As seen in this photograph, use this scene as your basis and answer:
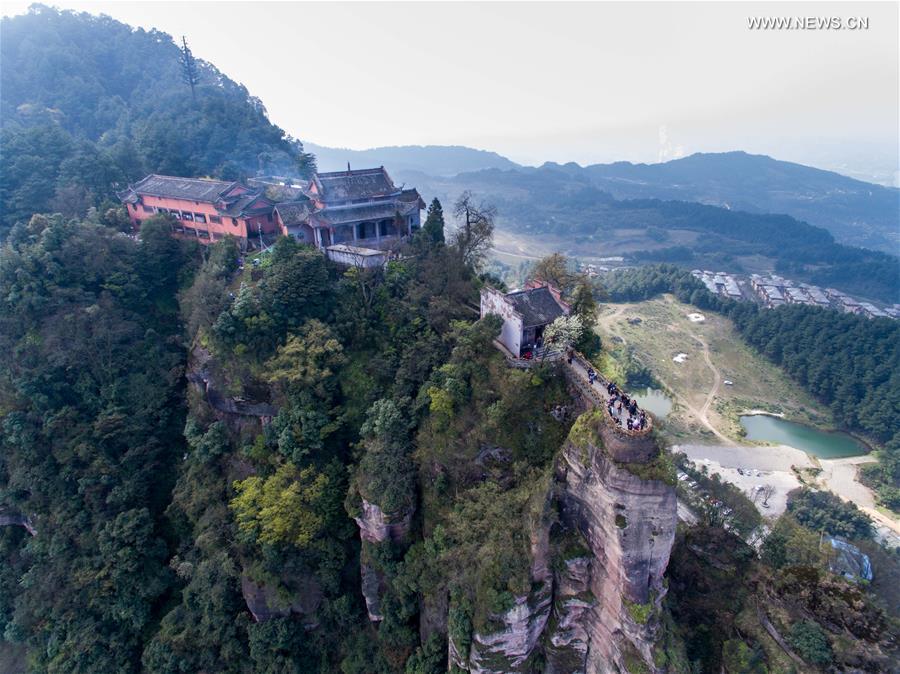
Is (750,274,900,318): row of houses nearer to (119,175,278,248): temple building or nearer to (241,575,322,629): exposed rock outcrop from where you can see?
(119,175,278,248): temple building

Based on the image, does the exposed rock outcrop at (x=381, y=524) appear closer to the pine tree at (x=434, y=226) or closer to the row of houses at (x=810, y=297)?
the pine tree at (x=434, y=226)

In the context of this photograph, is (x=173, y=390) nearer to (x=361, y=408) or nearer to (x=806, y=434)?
(x=361, y=408)

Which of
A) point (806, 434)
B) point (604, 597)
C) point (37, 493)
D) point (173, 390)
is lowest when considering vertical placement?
point (806, 434)

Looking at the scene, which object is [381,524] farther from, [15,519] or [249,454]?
[15,519]

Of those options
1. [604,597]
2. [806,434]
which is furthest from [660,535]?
[806,434]

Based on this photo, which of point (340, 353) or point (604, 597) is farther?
point (340, 353)

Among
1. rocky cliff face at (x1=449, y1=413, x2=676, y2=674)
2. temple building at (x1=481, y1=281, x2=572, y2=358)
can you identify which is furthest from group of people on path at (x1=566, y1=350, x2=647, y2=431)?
temple building at (x1=481, y1=281, x2=572, y2=358)

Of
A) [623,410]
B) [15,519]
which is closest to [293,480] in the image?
[623,410]

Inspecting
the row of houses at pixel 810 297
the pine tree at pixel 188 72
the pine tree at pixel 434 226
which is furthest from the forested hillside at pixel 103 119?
the row of houses at pixel 810 297
